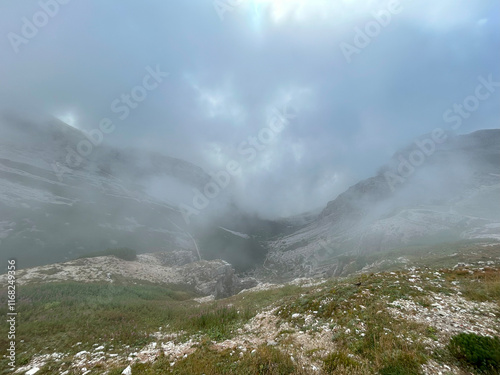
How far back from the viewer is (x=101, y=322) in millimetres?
18203

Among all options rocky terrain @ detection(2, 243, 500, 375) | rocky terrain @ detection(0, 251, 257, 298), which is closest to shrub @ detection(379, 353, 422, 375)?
rocky terrain @ detection(2, 243, 500, 375)

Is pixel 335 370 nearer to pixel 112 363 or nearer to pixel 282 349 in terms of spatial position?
pixel 282 349

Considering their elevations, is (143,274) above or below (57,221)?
below

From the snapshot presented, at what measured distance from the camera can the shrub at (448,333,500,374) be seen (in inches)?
260

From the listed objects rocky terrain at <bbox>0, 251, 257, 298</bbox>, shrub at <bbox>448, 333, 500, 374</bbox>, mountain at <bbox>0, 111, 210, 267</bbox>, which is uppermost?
mountain at <bbox>0, 111, 210, 267</bbox>

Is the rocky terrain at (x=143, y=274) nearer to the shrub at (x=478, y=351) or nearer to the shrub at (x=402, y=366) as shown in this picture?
the shrub at (x=402, y=366)

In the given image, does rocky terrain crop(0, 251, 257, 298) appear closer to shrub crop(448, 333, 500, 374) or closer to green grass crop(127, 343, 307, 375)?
green grass crop(127, 343, 307, 375)

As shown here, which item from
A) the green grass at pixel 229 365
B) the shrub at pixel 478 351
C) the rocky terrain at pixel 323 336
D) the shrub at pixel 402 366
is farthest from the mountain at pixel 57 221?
the shrub at pixel 478 351

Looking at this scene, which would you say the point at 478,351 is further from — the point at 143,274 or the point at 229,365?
the point at 143,274

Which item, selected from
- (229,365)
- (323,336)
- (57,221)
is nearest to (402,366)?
(323,336)

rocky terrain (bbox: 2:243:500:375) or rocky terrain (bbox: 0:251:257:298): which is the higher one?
rocky terrain (bbox: 0:251:257:298)

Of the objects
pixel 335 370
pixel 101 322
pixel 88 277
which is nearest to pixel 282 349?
pixel 335 370

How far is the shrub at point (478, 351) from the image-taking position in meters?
6.61

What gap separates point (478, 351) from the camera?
7023 mm
